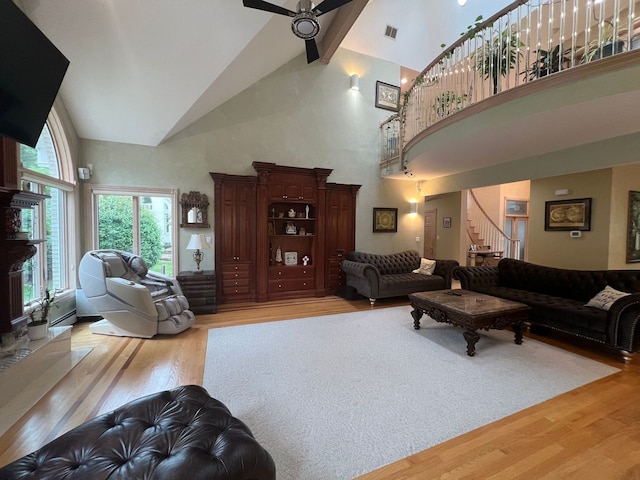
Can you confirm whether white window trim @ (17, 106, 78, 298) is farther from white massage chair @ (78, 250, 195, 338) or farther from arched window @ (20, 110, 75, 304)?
white massage chair @ (78, 250, 195, 338)

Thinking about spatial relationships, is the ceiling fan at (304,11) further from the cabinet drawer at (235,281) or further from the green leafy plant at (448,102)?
the cabinet drawer at (235,281)

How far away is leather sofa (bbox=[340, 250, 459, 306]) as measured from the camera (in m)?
5.32

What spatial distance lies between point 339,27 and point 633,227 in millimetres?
6112

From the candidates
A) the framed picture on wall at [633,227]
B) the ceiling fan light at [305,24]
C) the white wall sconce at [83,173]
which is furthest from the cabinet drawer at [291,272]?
the framed picture on wall at [633,227]

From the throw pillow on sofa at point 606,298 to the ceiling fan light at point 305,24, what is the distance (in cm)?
464

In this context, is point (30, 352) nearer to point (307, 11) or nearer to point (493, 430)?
point (493, 430)

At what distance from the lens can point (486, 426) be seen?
2037 millimetres

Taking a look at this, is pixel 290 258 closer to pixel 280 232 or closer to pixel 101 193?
pixel 280 232

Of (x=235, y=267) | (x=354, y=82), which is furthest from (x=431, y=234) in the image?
(x=235, y=267)

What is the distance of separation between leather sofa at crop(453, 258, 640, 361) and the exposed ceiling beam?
4776 millimetres

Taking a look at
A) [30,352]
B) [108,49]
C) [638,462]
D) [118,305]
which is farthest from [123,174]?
[638,462]

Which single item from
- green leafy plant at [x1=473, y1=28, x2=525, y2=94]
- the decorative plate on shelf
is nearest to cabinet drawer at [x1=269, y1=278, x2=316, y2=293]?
the decorative plate on shelf

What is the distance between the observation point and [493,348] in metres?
3.40

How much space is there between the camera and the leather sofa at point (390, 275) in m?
5.32
